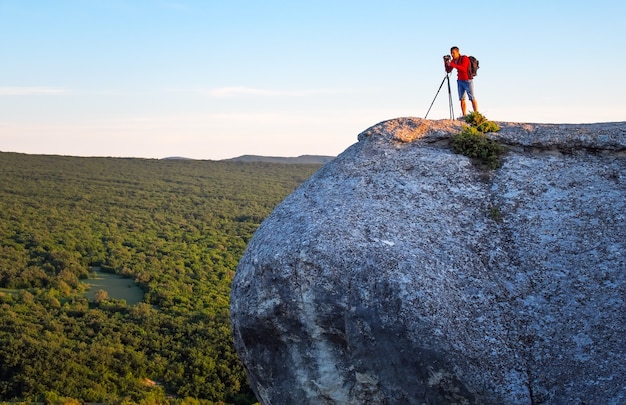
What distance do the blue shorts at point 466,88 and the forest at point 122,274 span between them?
3165 centimetres

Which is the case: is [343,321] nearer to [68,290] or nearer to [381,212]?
[381,212]

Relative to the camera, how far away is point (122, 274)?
3046 inches

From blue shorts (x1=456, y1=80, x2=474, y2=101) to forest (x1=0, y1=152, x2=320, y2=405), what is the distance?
104ft

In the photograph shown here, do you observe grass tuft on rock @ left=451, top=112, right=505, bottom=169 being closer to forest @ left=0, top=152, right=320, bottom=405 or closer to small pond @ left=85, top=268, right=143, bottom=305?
forest @ left=0, top=152, right=320, bottom=405

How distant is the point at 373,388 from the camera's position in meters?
10.6

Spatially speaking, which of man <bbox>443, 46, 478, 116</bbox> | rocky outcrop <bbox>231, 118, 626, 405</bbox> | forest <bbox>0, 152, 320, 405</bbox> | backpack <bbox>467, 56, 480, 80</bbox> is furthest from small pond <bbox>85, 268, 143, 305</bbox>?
rocky outcrop <bbox>231, 118, 626, 405</bbox>

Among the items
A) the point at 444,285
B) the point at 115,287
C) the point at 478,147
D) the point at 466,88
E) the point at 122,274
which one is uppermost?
the point at 466,88

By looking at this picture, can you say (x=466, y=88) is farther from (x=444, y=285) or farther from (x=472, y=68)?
(x=444, y=285)

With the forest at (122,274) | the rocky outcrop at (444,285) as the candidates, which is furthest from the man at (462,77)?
the forest at (122,274)

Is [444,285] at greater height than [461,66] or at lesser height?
lesser

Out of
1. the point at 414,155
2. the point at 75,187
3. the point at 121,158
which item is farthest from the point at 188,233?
the point at 414,155

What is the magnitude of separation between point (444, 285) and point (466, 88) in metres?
7.94

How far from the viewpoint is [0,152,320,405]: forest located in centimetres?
4766

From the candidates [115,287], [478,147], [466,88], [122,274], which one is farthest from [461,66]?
[122,274]
